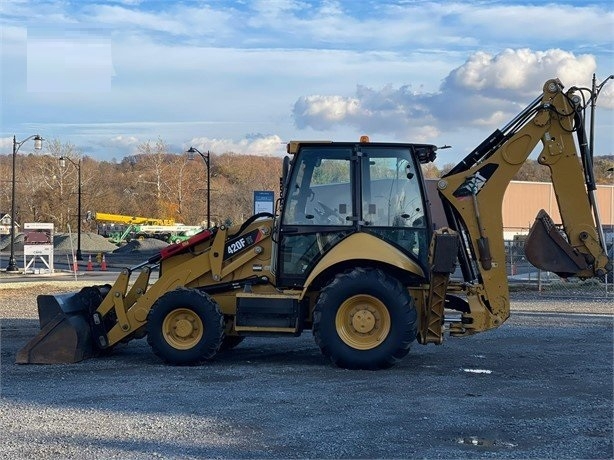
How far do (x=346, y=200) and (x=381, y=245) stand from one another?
2.32 ft

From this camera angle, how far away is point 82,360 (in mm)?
10969

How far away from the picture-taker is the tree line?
282ft

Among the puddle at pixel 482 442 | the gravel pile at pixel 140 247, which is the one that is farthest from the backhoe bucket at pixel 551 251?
the gravel pile at pixel 140 247

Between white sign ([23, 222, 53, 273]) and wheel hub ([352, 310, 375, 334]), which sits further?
white sign ([23, 222, 53, 273])

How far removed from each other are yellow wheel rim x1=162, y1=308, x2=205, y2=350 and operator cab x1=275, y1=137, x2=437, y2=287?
3.88 ft

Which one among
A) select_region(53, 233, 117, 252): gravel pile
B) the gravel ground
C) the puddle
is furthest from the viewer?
select_region(53, 233, 117, 252): gravel pile

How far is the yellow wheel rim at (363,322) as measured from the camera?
399 inches

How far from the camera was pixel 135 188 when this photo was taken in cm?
10444

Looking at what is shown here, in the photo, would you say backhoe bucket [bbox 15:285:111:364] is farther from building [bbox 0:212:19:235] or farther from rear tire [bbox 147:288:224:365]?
building [bbox 0:212:19:235]

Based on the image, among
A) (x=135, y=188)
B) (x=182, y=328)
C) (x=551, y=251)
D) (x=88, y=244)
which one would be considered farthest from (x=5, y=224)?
(x=551, y=251)

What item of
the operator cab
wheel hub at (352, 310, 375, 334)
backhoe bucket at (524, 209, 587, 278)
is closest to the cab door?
the operator cab

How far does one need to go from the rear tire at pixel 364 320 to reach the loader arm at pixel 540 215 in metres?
0.87

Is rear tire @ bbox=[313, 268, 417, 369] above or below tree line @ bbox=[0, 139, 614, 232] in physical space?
below

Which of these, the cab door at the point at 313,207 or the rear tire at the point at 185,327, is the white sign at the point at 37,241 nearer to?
the rear tire at the point at 185,327
